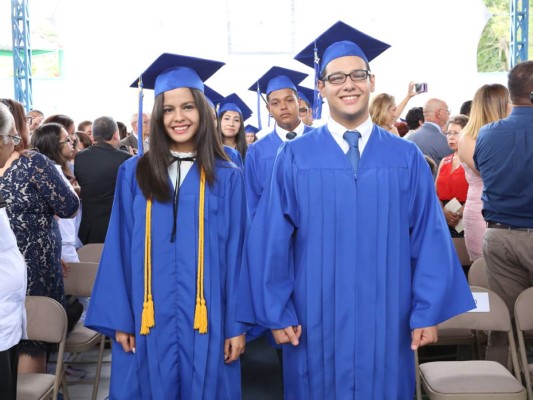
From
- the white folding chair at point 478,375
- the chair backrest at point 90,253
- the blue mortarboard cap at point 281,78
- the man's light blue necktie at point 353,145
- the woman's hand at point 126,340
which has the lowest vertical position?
the white folding chair at point 478,375

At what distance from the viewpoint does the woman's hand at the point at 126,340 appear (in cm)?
241

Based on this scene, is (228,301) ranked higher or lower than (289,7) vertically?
lower

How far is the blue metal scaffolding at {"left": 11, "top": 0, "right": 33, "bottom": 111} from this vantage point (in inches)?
395

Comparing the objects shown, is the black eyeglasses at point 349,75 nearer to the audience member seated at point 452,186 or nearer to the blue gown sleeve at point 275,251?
the blue gown sleeve at point 275,251

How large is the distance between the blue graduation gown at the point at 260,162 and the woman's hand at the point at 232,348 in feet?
6.43

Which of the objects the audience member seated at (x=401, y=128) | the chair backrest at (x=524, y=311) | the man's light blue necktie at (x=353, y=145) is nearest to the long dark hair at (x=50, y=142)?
the man's light blue necktie at (x=353, y=145)

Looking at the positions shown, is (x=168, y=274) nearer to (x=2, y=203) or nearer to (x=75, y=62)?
(x=2, y=203)

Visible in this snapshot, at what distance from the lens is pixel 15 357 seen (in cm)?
Answer: 228

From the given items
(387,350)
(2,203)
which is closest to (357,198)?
(387,350)

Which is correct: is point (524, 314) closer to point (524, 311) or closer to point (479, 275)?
point (524, 311)

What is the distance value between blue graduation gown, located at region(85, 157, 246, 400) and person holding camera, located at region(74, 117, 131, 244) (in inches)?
110

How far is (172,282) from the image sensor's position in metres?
2.40

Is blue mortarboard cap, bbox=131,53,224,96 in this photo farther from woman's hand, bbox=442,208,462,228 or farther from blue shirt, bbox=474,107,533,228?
woman's hand, bbox=442,208,462,228

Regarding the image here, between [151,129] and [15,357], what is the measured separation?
3.08ft
